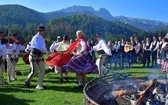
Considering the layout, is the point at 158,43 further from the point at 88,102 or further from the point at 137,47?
the point at 88,102

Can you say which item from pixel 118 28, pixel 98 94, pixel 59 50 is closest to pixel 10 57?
pixel 59 50

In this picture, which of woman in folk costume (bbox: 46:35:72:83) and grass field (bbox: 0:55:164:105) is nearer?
grass field (bbox: 0:55:164:105)

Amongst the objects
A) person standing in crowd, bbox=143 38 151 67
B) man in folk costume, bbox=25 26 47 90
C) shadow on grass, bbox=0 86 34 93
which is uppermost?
man in folk costume, bbox=25 26 47 90

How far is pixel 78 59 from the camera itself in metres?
11.6

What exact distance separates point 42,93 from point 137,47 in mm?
13241

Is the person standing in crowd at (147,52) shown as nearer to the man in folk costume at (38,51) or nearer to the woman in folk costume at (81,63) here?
the woman in folk costume at (81,63)

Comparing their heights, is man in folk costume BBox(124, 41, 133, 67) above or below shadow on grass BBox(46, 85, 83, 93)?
above

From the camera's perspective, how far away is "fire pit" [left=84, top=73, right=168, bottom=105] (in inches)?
261

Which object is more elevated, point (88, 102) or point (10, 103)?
point (88, 102)

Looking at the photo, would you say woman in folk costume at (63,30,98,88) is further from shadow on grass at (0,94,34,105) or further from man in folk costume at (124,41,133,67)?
man in folk costume at (124,41,133,67)

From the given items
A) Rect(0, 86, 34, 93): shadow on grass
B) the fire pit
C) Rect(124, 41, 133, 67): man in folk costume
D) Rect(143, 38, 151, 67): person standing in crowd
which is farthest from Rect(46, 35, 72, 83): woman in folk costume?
Rect(124, 41, 133, 67): man in folk costume

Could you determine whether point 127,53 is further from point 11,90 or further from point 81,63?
point 11,90

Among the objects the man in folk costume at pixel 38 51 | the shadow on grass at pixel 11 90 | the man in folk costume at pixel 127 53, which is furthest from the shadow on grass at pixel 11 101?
the man in folk costume at pixel 127 53

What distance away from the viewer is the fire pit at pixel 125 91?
6625 mm
